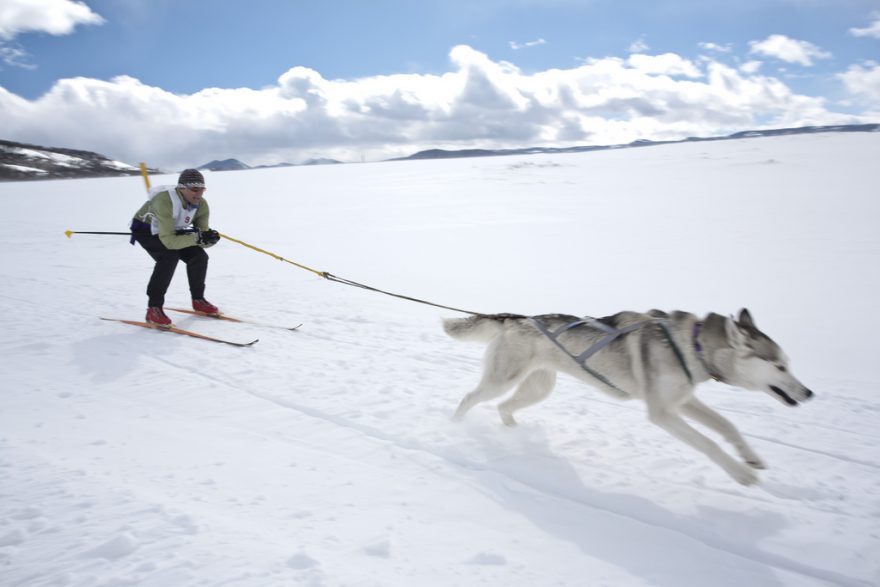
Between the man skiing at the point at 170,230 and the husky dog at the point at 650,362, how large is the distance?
4.25 meters

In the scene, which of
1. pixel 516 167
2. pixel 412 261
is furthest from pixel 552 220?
pixel 516 167

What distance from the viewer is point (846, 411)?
4.42 meters

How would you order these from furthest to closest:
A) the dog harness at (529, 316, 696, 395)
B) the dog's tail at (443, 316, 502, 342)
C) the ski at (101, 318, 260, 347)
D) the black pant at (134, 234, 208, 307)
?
the black pant at (134, 234, 208, 307) → the ski at (101, 318, 260, 347) → the dog's tail at (443, 316, 502, 342) → the dog harness at (529, 316, 696, 395)

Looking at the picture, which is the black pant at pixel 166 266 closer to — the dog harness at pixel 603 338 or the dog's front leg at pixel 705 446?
the dog harness at pixel 603 338

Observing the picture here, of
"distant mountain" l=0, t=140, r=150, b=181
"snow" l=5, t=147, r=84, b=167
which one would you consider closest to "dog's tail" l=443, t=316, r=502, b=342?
"distant mountain" l=0, t=140, r=150, b=181

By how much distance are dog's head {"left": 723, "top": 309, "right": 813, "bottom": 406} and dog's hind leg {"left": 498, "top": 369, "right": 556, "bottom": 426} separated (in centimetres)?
133

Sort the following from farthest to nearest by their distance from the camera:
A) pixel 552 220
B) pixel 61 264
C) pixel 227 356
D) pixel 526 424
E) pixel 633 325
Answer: pixel 552 220 < pixel 61 264 < pixel 227 356 < pixel 526 424 < pixel 633 325

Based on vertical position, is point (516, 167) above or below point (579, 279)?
above

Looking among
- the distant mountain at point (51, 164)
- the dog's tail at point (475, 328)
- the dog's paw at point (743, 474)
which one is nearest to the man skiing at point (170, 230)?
the dog's tail at point (475, 328)

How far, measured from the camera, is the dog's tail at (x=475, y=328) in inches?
162

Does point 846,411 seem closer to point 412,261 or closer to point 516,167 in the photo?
point 412,261

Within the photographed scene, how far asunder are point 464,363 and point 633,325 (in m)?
→ 2.36

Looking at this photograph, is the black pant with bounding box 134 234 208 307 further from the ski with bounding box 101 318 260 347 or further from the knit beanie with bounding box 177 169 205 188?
the knit beanie with bounding box 177 169 205 188

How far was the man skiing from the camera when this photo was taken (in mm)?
6465
